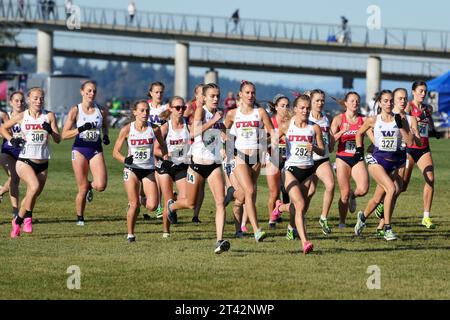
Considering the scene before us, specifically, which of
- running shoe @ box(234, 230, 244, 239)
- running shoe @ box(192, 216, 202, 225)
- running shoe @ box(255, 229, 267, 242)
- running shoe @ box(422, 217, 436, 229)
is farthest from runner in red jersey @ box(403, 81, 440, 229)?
running shoe @ box(255, 229, 267, 242)

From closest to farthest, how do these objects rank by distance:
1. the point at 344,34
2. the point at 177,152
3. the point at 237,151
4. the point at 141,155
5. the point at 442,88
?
the point at 237,151
the point at 141,155
the point at 177,152
the point at 442,88
the point at 344,34

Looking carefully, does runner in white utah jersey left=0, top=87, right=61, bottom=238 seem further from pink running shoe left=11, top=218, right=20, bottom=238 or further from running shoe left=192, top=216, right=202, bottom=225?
running shoe left=192, top=216, right=202, bottom=225

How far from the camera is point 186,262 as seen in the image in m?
14.8

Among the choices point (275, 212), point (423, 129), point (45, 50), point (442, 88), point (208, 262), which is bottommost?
point (208, 262)

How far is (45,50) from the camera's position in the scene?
3398 inches

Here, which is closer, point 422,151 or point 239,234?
point 239,234

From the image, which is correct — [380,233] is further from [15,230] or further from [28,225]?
[15,230]

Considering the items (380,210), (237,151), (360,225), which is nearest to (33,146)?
(237,151)

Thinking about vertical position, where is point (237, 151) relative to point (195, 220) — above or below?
above

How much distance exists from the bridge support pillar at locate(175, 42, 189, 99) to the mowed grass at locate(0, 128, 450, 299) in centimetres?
6394

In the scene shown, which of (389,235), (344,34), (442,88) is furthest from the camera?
(344,34)

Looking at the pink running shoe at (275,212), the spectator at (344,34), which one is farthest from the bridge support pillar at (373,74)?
the pink running shoe at (275,212)

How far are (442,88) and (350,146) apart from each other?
2503 centimetres

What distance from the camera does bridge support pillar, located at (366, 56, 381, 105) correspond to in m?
82.1
